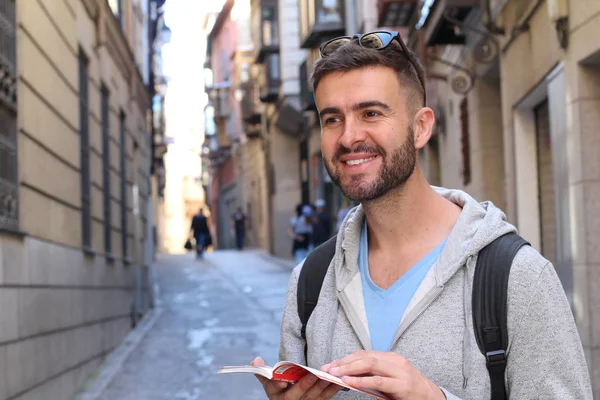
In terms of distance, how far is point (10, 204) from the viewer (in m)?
7.87

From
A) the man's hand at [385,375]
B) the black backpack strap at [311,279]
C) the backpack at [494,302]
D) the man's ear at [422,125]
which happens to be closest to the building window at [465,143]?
the black backpack strap at [311,279]

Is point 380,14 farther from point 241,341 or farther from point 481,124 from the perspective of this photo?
point 241,341

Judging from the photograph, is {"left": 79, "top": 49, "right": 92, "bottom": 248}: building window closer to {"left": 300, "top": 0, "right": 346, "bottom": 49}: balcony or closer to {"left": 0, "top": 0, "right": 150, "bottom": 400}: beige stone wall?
{"left": 0, "top": 0, "right": 150, "bottom": 400}: beige stone wall

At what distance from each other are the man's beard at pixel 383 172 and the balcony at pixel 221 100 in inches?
2125

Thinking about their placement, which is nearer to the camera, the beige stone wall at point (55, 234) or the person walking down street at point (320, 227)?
the beige stone wall at point (55, 234)

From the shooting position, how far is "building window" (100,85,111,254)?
14.3 m

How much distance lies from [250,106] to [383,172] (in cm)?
4060

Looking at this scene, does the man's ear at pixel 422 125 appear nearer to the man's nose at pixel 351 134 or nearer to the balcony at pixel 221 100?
the man's nose at pixel 351 134

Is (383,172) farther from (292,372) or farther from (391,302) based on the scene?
(292,372)

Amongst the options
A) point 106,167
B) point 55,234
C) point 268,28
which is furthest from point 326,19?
point 55,234

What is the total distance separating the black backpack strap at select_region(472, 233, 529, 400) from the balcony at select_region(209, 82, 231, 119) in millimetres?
54259

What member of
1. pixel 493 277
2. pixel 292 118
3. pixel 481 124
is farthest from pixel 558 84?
pixel 292 118

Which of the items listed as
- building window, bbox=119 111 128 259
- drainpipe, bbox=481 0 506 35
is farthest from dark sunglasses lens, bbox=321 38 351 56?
building window, bbox=119 111 128 259

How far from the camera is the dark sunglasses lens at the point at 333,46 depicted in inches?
110
